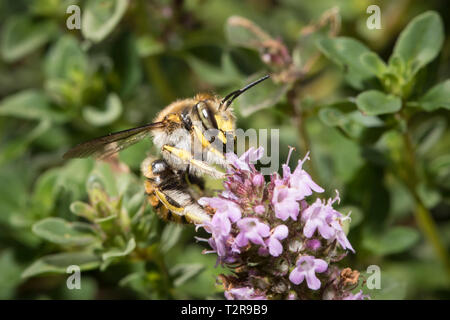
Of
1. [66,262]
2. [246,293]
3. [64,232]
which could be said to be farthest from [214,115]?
[66,262]

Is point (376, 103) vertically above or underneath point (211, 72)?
underneath

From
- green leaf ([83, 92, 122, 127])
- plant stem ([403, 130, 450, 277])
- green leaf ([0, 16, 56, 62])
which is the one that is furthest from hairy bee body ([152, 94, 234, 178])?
green leaf ([0, 16, 56, 62])

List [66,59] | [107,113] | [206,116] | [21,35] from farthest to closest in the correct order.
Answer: [21,35] < [66,59] < [107,113] < [206,116]

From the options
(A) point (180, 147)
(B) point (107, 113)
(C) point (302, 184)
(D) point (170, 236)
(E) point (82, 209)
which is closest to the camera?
(C) point (302, 184)

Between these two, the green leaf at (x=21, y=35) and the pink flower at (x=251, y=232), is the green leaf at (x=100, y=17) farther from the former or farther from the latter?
the pink flower at (x=251, y=232)

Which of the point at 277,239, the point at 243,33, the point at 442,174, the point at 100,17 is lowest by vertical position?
the point at 277,239

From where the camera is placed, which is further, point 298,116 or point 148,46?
point 148,46

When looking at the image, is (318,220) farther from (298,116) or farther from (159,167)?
(298,116)
